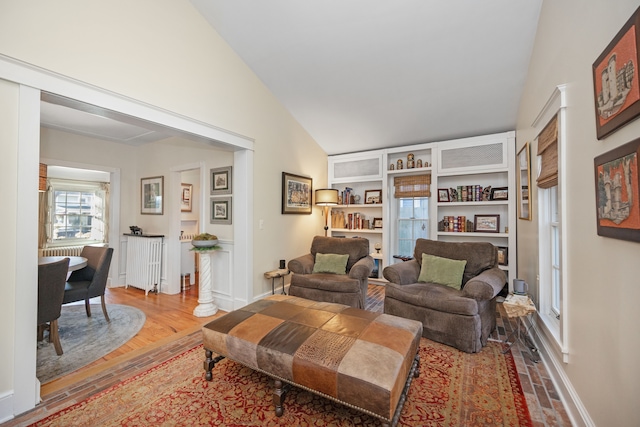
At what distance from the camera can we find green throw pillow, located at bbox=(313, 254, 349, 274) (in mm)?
3576

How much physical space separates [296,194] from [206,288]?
6.14 feet

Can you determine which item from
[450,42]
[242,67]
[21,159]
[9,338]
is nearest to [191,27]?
[242,67]

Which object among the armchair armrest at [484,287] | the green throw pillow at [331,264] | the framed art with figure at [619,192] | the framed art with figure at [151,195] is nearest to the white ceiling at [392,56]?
the framed art with figure at [619,192]

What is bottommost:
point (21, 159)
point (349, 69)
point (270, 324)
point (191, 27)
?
point (270, 324)

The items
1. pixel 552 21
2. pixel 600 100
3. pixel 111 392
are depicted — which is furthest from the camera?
pixel 552 21

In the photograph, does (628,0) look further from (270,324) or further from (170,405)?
(170,405)

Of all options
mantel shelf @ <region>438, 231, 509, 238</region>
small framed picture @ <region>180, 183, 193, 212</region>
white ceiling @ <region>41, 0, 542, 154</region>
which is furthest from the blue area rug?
mantel shelf @ <region>438, 231, 509, 238</region>

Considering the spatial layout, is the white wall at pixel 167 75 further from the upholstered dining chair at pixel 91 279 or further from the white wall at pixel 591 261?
the white wall at pixel 591 261

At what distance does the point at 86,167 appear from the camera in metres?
4.30

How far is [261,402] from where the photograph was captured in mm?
1765

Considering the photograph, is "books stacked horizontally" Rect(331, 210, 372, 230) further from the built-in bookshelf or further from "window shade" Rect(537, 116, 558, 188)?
"window shade" Rect(537, 116, 558, 188)

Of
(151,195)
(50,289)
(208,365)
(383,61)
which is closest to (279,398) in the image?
(208,365)

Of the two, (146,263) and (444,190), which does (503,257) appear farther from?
(146,263)

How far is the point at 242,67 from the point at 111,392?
344cm
